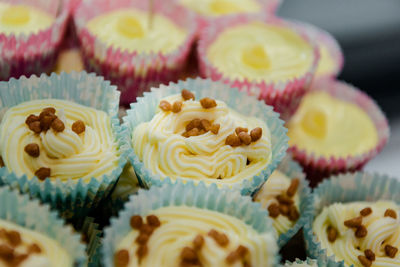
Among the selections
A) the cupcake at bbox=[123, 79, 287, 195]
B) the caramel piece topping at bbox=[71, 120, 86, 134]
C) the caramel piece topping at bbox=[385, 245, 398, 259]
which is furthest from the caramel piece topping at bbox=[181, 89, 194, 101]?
the caramel piece topping at bbox=[385, 245, 398, 259]

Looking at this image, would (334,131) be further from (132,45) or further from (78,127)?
(78,127)

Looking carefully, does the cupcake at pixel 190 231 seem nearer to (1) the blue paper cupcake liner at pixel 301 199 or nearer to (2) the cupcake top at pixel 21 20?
(1) the blue paper cupcake liner at pixel 301 199

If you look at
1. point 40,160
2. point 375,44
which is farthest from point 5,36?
point 375,44

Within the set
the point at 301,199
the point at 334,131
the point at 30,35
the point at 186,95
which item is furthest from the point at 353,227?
the point at 30,35

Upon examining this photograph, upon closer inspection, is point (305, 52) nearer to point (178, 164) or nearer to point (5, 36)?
point (178, 164)

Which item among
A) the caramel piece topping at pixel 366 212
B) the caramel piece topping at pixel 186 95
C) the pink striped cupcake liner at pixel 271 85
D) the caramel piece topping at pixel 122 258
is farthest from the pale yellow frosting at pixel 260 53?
the caramel piece topping at pixel 122 258

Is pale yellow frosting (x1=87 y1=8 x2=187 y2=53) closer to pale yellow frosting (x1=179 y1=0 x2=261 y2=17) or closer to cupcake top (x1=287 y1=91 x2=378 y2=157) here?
pale yellow frosting (x1=179 y1=0 x2=261 y2=17)
